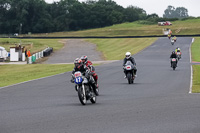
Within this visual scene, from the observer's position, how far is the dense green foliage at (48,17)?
138 meters

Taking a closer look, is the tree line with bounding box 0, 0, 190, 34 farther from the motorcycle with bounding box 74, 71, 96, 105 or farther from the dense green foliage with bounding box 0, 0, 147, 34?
the motorcycle with bounding box 74, 71, 96, 105

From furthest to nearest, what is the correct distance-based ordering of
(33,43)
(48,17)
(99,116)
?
(48,17)
(33,43)
(99,116)

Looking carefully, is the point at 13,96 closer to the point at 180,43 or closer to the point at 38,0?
the point at 180,43

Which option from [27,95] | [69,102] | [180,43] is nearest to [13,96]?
[27,95]

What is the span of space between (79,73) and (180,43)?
6111 cm

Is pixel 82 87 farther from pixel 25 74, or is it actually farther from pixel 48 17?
pixel 48 17

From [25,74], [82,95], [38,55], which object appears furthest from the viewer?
[38,55]

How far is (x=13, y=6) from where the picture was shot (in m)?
145

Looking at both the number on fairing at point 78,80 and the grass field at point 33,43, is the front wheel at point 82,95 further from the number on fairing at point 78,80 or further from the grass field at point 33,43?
the grass field at point 33,43

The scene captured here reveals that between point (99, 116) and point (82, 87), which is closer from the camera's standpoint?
point (99, 116)

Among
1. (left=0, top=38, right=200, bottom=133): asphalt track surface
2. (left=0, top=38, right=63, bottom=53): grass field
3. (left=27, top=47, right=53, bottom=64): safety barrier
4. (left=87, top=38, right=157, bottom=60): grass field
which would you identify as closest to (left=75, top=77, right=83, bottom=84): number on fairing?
(left=0, top=38, right=200, bottom=133): asphalt track surface

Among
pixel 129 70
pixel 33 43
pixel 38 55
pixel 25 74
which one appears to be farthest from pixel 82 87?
pixel 33 43

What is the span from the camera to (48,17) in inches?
5807

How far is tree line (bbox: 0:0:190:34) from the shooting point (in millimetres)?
137750
